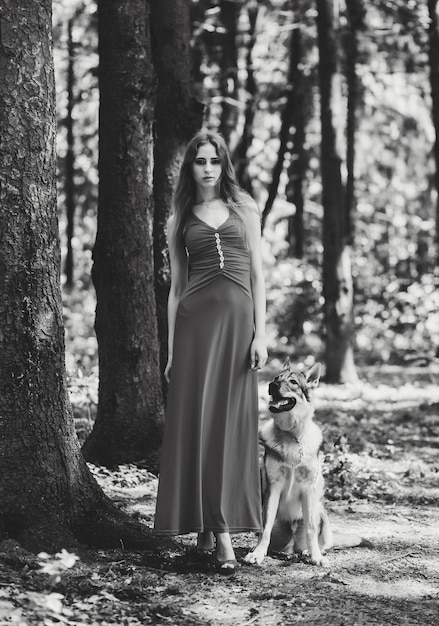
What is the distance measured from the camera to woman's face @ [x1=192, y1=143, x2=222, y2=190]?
5.50 metres

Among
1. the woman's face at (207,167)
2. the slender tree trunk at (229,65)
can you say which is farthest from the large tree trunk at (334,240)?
the woman's face at (207,167)

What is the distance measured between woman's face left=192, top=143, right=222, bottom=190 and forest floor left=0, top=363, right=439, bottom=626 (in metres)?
2.40

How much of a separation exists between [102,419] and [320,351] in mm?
13008

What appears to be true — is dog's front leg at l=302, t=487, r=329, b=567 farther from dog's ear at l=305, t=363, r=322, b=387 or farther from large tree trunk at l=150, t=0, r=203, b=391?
large tree trunk at l=150, t=0, r=203, b=391

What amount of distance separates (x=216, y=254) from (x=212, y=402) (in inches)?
36.7

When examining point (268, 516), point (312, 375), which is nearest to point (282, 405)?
point (312, 375)

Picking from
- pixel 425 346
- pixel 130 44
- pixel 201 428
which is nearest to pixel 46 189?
pixel 201 428

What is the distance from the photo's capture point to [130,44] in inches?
303

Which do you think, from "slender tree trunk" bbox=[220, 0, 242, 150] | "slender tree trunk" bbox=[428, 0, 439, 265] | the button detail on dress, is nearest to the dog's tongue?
the button detail on dress

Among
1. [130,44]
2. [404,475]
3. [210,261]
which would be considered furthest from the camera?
[404,475]

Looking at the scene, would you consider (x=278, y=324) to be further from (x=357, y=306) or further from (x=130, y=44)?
(x=130, y=44)

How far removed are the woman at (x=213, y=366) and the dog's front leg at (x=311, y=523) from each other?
0.44m

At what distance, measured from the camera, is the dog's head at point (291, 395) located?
18.5 ft

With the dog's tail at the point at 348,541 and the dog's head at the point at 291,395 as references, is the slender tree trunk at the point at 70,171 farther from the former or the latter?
the dog's tail at the point at 348,541
